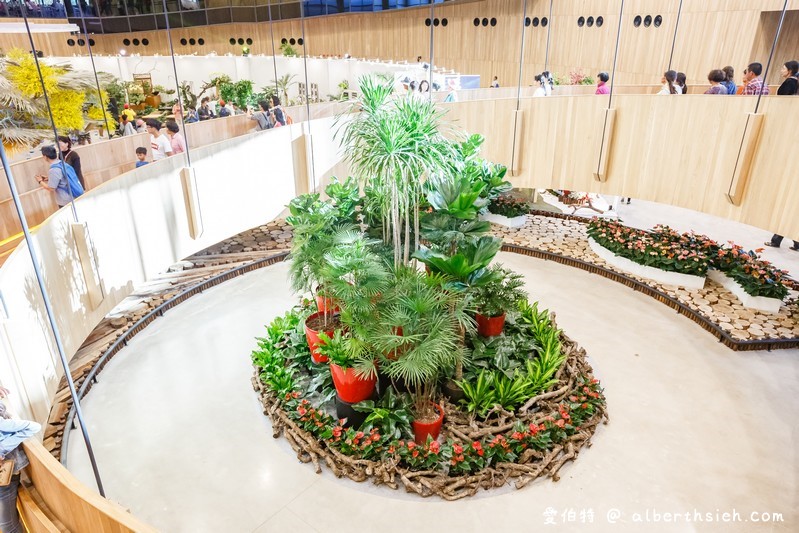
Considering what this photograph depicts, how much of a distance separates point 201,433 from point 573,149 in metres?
4.75

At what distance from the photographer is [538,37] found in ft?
51.1

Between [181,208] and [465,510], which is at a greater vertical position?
[181,208]

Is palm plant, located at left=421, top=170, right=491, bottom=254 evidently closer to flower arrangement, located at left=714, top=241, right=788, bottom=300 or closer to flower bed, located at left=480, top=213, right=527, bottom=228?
flower arrangement, located at left=714, top=241, right=788, bottom=300

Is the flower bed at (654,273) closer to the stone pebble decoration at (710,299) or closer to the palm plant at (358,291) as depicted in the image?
the stone pebble decoration at (710,299)

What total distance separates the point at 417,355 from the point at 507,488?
117 cm

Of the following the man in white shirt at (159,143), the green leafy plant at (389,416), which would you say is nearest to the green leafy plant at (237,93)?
the man in white shirt at (159,143)

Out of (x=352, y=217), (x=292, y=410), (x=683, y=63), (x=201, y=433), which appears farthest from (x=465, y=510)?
(x=683, y=63)

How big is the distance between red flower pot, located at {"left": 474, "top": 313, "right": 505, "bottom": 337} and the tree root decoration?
794 mm

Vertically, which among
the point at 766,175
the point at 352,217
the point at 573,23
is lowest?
the point at 352,217

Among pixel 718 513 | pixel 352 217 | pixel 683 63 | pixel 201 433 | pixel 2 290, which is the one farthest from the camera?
pixel 683 63

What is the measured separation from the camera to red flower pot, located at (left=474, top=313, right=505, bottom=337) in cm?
511

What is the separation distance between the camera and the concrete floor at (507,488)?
11.5 feet

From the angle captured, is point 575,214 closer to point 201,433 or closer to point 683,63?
point 683,63

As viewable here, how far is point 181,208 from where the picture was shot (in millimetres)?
4984
